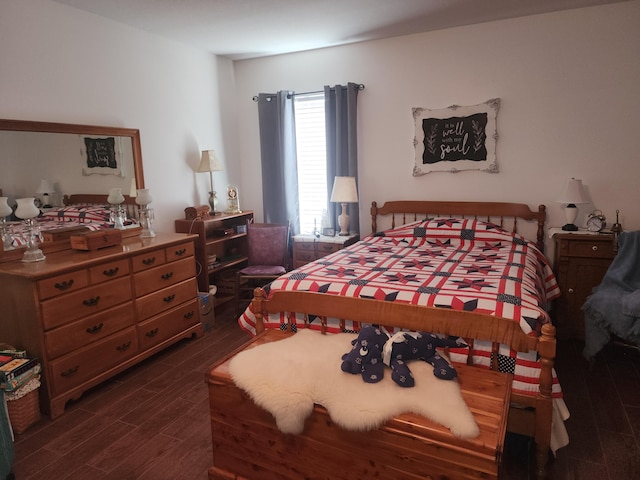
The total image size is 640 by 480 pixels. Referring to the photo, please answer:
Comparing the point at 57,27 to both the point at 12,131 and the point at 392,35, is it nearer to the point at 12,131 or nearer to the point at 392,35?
the point at 12,131

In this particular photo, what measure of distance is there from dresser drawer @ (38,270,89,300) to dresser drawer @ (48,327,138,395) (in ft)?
1.32

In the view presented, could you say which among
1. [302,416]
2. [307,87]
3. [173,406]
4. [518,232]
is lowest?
[173,406]

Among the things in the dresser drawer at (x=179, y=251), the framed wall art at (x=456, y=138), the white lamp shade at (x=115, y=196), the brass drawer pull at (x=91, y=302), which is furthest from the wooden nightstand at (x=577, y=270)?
the white lamp shade at (x=115, y=196)

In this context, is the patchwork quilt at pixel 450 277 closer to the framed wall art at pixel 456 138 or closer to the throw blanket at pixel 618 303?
the throw blanket at pixel 618 303

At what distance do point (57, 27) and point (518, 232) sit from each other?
405 cm

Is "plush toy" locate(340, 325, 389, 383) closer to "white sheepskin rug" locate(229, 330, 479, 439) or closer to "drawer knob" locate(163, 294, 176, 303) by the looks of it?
"white sheepskin rug" locate(229, 330, 479, 439)

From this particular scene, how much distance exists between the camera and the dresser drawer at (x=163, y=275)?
3125 mm

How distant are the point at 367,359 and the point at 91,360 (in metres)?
1.94

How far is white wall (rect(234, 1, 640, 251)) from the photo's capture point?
3.46 metres

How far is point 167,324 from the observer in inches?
133

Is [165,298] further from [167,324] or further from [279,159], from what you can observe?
[279,159]

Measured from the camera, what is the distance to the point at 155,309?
128 inches

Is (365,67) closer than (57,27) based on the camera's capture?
No

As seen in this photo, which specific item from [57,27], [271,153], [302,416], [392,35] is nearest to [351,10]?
[392,35]
